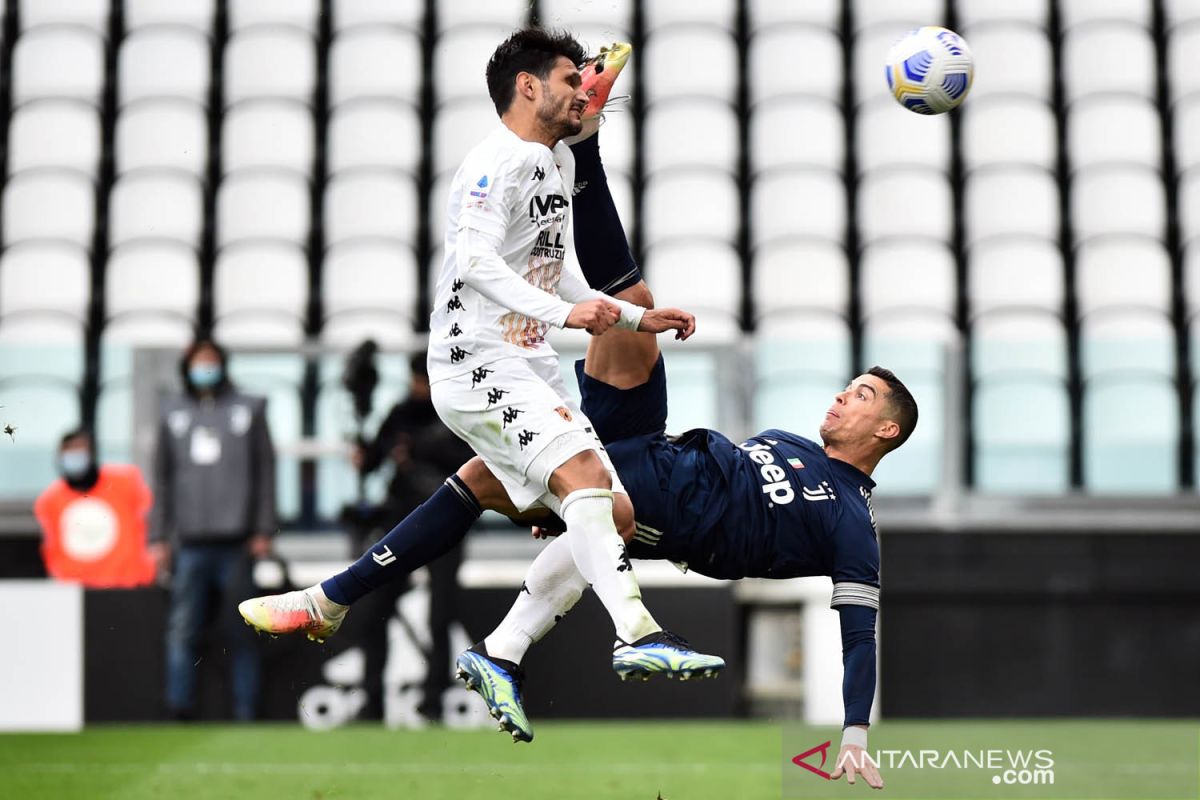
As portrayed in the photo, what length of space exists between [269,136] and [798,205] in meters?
3.30

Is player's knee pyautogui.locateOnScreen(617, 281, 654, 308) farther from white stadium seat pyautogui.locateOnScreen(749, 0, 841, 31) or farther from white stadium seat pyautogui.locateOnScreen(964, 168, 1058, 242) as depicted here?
white stadium seat pyautogui.locateOnScreen(749, 0, 841, 31)

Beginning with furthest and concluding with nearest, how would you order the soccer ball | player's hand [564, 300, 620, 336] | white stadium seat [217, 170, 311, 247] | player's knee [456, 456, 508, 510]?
white stadium seat [217, 170, 311, 247]
the soccer ball
player's knee [456, 456, 508, 510]
player's hand [564, 300, 620, 336]

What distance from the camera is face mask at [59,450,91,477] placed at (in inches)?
338

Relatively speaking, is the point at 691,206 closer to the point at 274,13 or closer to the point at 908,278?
the point at 908,278

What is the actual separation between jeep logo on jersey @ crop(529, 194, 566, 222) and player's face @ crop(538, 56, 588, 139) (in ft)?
0.50

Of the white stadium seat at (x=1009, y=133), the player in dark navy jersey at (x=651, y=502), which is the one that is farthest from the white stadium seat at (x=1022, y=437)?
the player in dark navy jersey at (x=651, y=502)

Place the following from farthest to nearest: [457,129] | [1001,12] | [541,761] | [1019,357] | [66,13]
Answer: [66,13], [1001,12], [457,129], [1019,357], [541,761]

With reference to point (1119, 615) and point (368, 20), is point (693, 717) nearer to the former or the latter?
point (1119, 615)

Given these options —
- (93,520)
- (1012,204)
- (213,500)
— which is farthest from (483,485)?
(1012,204)

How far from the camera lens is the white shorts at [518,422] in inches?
176

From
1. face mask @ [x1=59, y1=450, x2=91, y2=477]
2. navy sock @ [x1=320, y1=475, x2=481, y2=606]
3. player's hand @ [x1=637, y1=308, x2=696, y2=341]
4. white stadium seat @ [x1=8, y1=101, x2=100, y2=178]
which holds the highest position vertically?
white stadium seat @ [x1=8, y1=101, x2=100, y2=178]

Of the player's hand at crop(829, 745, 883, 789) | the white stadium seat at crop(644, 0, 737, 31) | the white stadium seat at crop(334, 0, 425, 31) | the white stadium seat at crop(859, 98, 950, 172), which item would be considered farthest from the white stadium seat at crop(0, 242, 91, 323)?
the player's hand at crop(829, 745, 883, 789)

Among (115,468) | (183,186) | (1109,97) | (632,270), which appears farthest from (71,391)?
(1109,97)

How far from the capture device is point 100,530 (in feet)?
28.8
